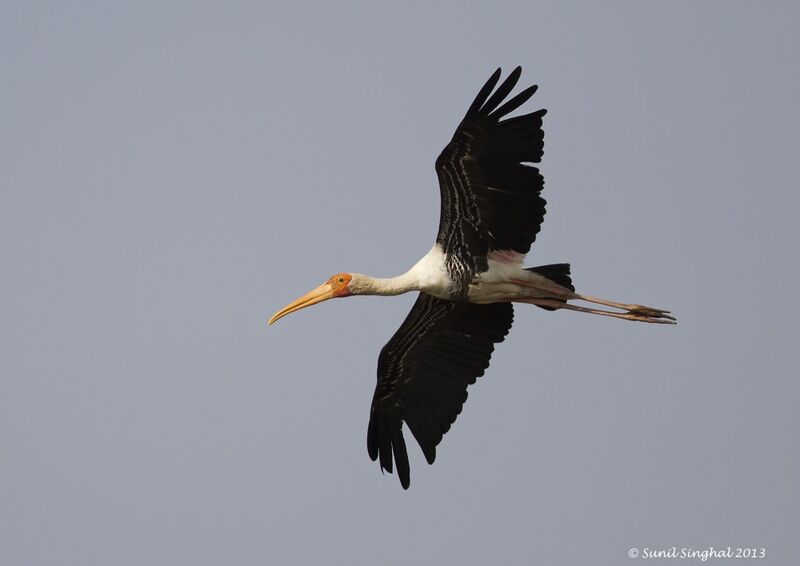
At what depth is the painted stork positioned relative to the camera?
634 inches

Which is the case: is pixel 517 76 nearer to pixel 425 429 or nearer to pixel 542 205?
pixel 542 205

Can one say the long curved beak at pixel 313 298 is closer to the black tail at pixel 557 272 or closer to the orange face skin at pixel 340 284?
the orange face skin at pixel 340 284

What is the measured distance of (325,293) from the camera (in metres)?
17.7

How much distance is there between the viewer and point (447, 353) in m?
18.4

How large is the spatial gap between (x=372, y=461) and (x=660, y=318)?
4.25 metres

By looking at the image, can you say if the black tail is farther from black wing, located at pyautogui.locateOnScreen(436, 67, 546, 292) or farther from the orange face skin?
the orange face skin

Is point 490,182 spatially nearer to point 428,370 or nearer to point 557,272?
point 557,272

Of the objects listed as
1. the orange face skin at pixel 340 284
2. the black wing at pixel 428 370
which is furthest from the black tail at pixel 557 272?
the orange face skin at pixel 340 284

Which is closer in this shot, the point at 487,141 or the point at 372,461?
the point at 487,141

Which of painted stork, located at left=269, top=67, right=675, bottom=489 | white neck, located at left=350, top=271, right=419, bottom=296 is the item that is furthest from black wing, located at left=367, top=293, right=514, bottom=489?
white neck, located at left=350, top=271, right=419, bottom=296

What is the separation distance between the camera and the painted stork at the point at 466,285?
52.8 feet

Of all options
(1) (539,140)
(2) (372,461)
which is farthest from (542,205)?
(2) (372,461)

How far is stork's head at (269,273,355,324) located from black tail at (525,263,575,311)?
230 centimetres

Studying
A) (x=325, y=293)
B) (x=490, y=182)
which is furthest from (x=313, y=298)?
(x=490, y=182)
